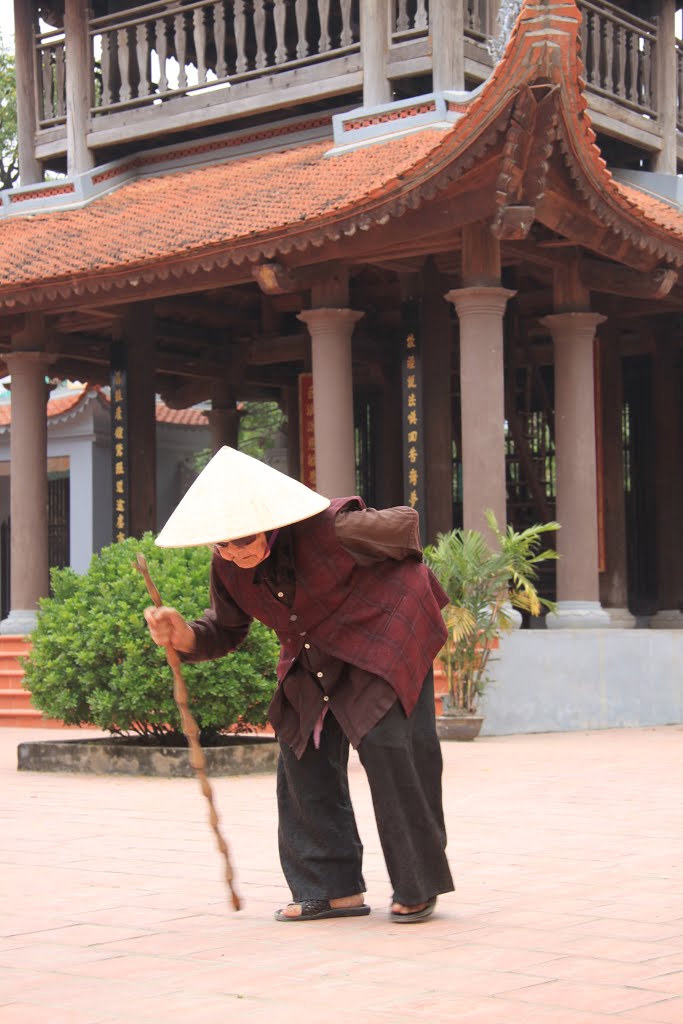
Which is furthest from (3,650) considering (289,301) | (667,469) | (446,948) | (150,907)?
Result: (446,948)

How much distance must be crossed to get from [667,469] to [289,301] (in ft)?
13.9

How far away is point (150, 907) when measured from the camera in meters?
4.99

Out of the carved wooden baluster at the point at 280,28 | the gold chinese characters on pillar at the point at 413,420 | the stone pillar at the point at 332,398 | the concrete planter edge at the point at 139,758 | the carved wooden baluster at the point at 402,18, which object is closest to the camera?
the concrete planter edge at the point at 139,758

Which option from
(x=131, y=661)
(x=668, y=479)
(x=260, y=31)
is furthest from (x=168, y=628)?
(x=668, y=479)

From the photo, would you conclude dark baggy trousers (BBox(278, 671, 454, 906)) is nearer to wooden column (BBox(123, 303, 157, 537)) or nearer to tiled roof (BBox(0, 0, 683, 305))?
tiled roof (BBox(0, 0, 683, 305))

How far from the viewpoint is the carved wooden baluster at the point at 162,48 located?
15.1m

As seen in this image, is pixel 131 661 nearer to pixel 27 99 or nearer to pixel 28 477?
pixel 28 477

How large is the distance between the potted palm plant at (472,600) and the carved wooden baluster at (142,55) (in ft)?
21.4

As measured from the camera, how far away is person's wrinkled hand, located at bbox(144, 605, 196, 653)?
468 centimetres

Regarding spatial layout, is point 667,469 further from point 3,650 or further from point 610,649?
point 3,650

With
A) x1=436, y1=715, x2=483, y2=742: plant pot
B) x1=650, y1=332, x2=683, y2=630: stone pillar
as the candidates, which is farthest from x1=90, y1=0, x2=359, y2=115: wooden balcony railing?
x1=436, y1=715, x2=483, y2=742: plant pot

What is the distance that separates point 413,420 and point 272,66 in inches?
149

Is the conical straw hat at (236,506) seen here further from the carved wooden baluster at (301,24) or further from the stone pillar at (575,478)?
the carved wooden baluster at (301,24)

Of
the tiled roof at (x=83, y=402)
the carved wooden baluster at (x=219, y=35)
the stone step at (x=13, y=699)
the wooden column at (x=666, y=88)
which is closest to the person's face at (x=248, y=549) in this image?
the stone step at (x=13, y=699)
